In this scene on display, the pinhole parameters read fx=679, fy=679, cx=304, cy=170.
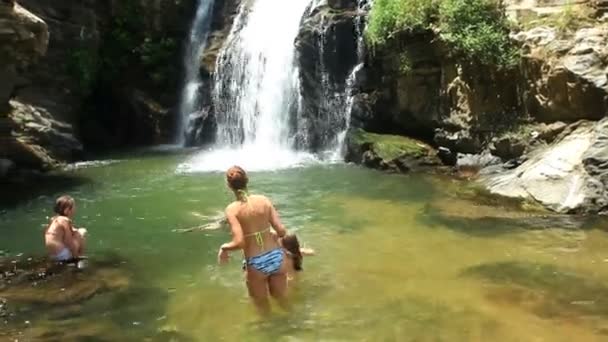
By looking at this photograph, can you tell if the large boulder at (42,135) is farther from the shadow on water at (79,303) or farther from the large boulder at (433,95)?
the shadow on water at (79,303)

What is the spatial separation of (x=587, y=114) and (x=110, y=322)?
10740 millimetres

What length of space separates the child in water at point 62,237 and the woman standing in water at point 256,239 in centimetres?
389

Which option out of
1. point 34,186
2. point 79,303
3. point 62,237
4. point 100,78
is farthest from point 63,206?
point 100,78

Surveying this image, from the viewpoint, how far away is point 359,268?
9.29 metres

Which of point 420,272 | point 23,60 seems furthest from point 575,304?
point 23,60

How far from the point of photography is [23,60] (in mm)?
15523

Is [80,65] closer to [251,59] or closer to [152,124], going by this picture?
[152,124]

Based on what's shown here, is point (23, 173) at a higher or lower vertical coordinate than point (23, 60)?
lower

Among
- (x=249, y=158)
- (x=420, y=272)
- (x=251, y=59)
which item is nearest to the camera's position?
(x=420, y=272)

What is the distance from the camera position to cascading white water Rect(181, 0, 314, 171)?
2225cm

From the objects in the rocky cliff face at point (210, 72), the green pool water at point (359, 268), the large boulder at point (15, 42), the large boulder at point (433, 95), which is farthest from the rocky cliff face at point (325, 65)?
the large boulder at point (15, 42)

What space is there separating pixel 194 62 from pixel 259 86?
4692mm

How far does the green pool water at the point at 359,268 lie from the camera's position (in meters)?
7.07

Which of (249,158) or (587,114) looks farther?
(249,158)
